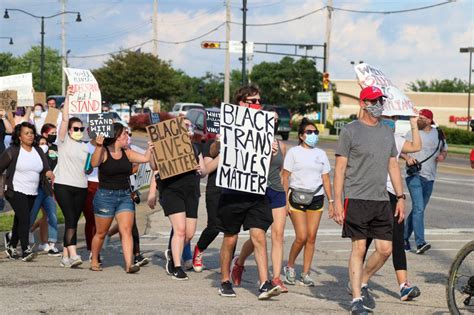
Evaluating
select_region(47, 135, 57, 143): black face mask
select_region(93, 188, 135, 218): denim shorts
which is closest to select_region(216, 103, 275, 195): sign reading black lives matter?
select_region(93, 188, 135, 218): denim shorts

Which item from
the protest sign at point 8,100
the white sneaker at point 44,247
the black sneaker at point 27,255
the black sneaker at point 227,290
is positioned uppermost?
the protest sign at point 8,100

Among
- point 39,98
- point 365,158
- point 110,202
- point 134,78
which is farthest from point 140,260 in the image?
point 134,78

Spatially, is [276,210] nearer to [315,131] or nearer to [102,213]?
[315,131]

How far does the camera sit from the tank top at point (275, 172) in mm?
9672

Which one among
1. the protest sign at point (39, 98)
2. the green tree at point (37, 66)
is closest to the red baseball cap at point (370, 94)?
the protest sign at point (39, 98)

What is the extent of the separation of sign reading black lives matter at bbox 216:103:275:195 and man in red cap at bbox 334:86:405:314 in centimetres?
90

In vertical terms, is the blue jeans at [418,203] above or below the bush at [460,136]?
above

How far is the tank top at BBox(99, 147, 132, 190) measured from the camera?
36.1 ft

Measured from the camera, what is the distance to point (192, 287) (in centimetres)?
991

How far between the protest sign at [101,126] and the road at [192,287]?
1525 millimetres

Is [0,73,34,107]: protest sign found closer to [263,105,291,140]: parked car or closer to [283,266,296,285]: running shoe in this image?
[283,266,296,285]: running shoe

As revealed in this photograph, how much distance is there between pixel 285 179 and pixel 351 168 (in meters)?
1.67

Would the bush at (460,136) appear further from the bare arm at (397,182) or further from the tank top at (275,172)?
the bare arm at (397,182)

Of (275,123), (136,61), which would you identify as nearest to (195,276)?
(275,123)
